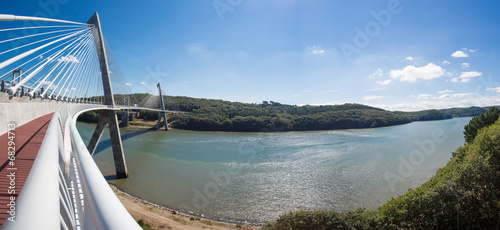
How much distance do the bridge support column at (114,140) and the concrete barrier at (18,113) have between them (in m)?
9.33

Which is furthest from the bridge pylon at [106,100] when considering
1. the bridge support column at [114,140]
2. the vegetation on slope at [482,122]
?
the vegetation on slope at [482,122]

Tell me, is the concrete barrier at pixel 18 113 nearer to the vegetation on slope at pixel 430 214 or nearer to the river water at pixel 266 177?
the vegetation on slope at pixel 430 214

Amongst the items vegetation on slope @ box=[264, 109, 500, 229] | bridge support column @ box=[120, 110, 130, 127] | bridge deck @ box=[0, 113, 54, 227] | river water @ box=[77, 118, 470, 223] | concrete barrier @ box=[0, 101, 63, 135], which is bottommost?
river water @ box=[77, 118, 470, 223]

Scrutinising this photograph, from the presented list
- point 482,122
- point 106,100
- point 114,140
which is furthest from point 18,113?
point 482,122

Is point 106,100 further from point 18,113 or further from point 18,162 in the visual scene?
point 18,162

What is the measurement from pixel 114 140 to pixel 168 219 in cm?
830

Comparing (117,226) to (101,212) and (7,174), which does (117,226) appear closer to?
(101,212)

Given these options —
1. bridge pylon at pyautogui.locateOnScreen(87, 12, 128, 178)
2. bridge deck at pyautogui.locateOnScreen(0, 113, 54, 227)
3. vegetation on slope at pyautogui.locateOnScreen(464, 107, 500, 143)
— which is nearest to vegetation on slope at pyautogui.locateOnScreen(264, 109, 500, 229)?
bridge deck at pyautogui.locateOnScreen(0, 113, 54, 227)

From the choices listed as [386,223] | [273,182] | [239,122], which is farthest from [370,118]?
[386,223]

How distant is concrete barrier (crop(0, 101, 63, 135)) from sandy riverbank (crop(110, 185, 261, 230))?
5826 mm

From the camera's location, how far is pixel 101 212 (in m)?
0.64

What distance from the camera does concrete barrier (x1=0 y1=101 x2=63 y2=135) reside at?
10.6 ft

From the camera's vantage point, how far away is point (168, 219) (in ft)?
29.3

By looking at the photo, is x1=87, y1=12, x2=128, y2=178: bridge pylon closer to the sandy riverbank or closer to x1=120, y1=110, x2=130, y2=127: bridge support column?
the sandy riverbank
